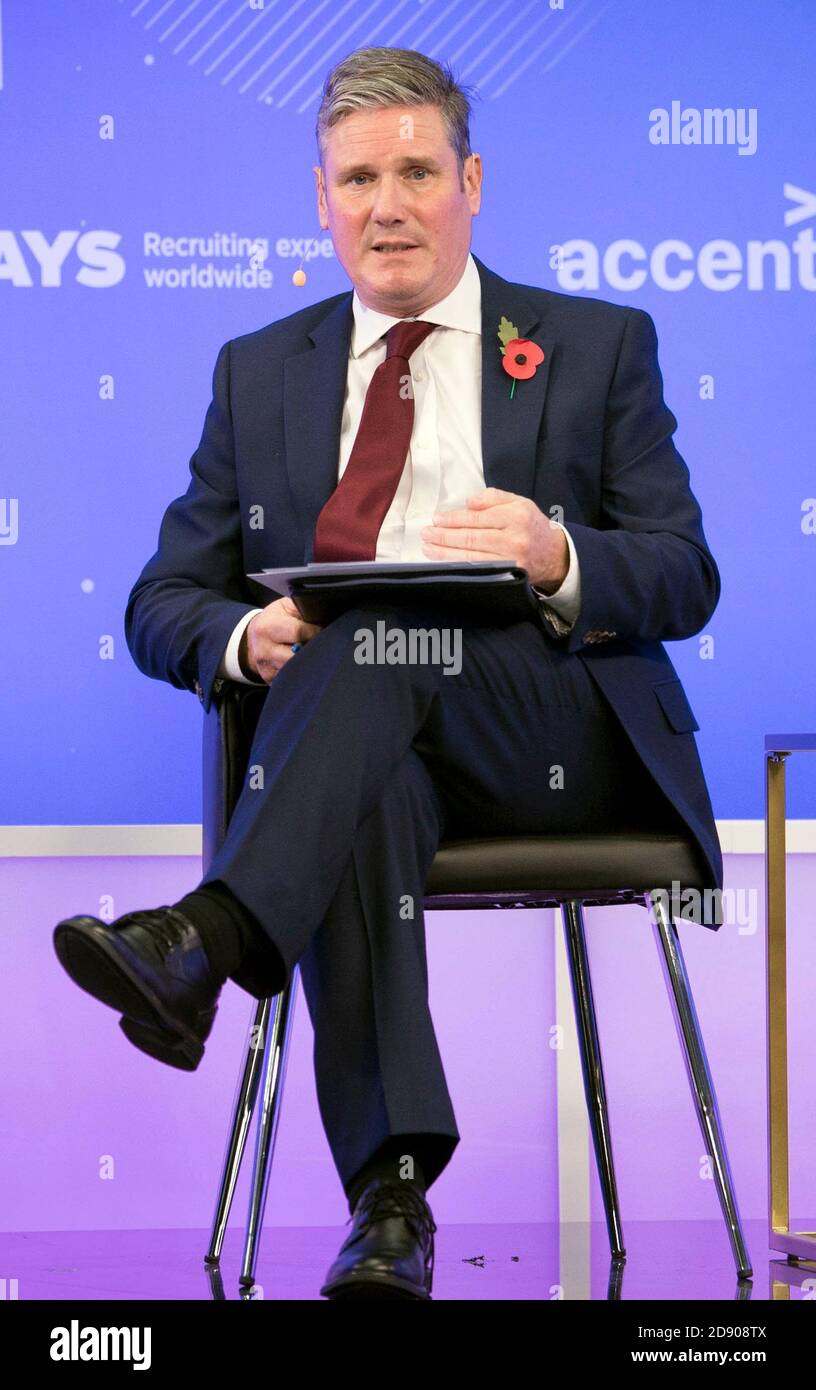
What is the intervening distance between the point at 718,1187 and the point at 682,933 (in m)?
0.75

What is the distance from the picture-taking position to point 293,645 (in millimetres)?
1946

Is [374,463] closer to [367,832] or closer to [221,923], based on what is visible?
[367,832]

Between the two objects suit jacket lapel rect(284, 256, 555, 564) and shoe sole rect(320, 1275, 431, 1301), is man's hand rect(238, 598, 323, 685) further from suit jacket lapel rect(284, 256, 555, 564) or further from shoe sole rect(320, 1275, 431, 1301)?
shoe sole rect(320, 1275, 431, 1301)

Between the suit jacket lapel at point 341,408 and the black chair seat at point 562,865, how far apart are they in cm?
51

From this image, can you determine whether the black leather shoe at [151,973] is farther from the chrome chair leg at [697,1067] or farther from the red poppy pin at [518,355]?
the red poppy pin at [518,355]

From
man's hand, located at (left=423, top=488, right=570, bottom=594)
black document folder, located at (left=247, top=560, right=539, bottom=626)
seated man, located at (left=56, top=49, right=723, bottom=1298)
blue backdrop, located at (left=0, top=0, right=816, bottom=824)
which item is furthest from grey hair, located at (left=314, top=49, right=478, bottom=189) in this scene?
black document folder, located at (left=247, top=560, right=539, bottom=626)

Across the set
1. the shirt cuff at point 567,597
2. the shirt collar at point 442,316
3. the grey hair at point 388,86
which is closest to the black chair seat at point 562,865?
the shirt cuff at point 567,597

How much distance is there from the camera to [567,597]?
6.46ft

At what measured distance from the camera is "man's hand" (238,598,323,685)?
1932mm

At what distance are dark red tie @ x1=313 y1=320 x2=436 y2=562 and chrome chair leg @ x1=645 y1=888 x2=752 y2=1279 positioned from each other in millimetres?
598

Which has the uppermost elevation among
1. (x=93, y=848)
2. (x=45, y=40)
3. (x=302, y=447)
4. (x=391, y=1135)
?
(x=45, y=40)

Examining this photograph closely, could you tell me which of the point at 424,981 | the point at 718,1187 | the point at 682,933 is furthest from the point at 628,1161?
the point at 424,981

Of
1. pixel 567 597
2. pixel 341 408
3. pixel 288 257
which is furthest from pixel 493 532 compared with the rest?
pixel 288 257
